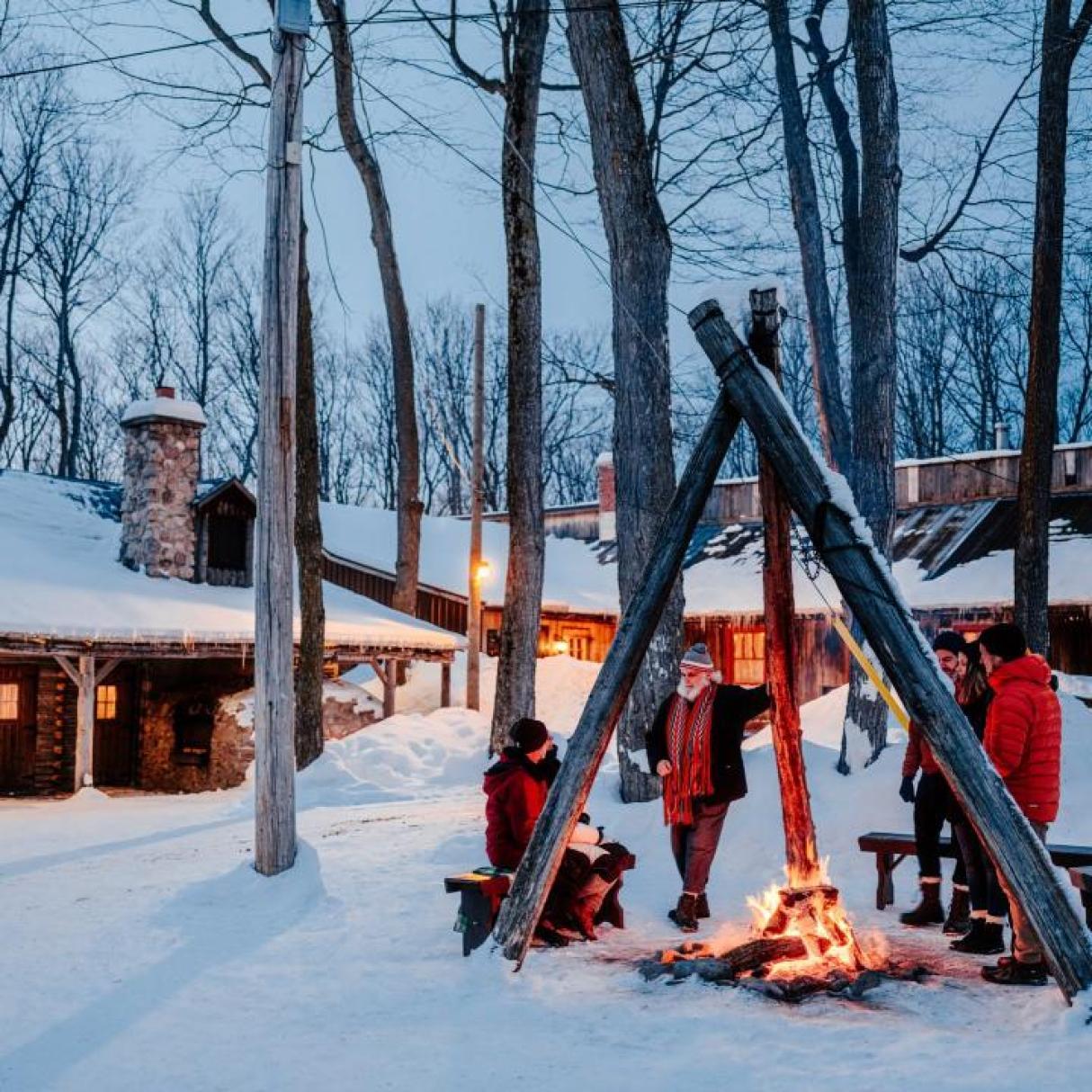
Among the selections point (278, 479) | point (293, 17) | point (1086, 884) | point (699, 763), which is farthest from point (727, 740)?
point (293, 17)

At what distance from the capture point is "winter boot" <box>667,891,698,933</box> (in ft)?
22.6

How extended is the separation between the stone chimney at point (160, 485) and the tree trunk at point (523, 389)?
31.0ft

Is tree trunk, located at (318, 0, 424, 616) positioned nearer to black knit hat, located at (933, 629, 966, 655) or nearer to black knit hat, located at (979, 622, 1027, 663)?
black knit hat, located at (933, 629, 966, 655)

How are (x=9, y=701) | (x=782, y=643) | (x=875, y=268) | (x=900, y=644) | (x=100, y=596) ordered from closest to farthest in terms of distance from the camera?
1. (x=900, y=644)
2. (x=782, y=643)
3. (x=875, y=268)
4. (x=100, y=596)
5. (x=9, y=701)


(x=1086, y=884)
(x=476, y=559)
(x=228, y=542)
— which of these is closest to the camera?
(x=1086, y=884)

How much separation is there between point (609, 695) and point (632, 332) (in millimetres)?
4704

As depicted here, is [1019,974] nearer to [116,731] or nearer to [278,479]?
[278,479]

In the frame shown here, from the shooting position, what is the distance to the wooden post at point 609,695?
243 inches

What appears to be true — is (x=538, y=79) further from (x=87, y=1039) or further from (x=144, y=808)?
(x=87, y=1039)

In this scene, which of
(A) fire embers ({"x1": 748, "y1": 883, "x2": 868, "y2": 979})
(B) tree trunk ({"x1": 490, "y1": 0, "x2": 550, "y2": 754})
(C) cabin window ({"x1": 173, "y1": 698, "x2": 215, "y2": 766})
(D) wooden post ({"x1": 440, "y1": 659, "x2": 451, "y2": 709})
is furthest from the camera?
(D) wooden post ({"x1": 440, "y1": 659, "x2": 451, "y2": 709})

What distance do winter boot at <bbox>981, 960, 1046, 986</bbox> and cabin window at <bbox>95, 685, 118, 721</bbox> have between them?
18.0m

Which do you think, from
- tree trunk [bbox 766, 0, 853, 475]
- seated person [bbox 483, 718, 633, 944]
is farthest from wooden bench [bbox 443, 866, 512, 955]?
tree trunk [bbox 766, 0, 853, 475]

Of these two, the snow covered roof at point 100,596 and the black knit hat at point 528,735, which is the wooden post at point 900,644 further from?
the snow covered roof at point 100,596

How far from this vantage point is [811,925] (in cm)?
618
